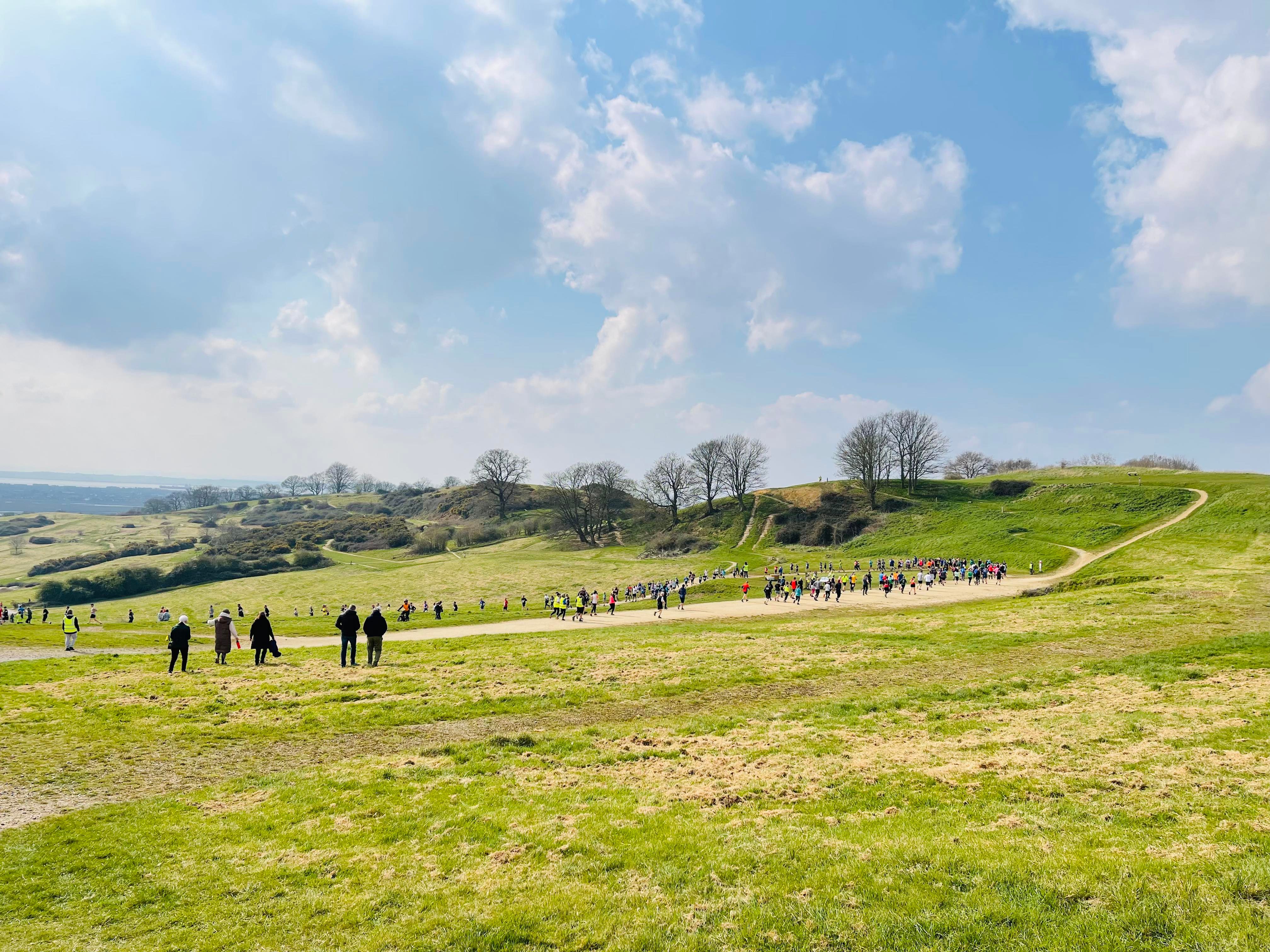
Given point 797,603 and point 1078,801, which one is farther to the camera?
point 797,603

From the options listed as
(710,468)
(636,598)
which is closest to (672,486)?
(710,468)

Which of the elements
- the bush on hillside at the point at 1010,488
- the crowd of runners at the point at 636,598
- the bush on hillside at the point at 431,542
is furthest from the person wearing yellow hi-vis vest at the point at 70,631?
the bush on hillside at the point at 1010,488

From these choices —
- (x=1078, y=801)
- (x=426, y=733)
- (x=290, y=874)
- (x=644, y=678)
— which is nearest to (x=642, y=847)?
(x=290, y=874)

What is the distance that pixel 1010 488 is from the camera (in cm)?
10150

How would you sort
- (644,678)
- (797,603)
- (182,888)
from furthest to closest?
(797,603) → (644,678) → (182,888)

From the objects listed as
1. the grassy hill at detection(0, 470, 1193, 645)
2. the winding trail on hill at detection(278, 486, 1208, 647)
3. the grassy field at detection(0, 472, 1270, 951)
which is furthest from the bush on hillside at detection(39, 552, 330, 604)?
the grassy field at detection(0, 472, 1270, 951)

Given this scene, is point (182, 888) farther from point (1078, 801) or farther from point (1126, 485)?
point (1126, 485)

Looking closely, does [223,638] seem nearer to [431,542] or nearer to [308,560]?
[308,560]

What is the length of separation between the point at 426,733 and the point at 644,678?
8.11 m

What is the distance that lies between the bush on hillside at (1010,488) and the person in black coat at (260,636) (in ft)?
350

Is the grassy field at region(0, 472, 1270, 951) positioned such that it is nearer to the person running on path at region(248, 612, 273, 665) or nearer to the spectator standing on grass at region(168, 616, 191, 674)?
the spectator standing on grass at region(168, 616, 191, 674)

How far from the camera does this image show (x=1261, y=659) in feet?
65.2

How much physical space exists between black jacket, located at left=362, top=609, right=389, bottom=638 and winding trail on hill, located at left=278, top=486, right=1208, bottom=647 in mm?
9565

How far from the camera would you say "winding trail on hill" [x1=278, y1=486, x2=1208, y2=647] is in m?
37.5
